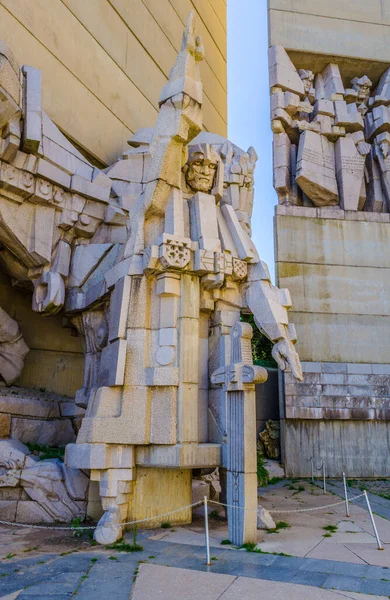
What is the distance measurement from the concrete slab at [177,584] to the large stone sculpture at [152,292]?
1438mm

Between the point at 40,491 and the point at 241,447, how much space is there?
3530 mm

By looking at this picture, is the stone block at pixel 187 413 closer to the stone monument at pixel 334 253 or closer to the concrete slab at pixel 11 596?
the concrete slab at pixel 11 596

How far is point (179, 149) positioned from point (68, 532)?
613 cm

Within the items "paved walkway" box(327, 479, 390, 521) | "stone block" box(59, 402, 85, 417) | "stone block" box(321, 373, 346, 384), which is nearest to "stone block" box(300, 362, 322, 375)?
"stone block" box(321, 373, 346, 384)

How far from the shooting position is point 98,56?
12727mm

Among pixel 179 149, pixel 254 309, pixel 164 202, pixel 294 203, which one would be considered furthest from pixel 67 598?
pixel 294 203

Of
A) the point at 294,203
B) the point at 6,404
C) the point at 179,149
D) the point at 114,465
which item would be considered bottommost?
the point at 114,465

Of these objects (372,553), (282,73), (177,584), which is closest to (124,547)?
(177,584)

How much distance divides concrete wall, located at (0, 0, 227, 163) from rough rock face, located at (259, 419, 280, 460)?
9.39m

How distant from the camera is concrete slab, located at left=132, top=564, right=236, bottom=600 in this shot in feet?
15.5

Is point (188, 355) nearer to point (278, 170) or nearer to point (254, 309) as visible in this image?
point (254, 309)

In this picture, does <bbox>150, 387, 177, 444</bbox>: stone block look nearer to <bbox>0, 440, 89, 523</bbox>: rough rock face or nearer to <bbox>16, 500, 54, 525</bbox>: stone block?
<bbox>0, 440, 89, 523</bbox>: rough rock face

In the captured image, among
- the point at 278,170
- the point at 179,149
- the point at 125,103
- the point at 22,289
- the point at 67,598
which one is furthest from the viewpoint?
the point at 278,170

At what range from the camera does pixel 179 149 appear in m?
8.18
